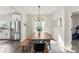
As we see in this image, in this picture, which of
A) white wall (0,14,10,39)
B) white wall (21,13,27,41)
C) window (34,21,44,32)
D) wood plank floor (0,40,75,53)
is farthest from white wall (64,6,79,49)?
white wall (0,14,10,39)

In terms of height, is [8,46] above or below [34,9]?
below

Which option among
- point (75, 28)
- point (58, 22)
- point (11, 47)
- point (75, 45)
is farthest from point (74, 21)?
point (11, 47)

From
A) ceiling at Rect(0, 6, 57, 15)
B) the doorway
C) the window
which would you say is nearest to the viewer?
ceiling at Rect(0, 6, 57, 15)

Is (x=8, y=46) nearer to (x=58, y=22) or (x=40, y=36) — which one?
(x=40, y=36)

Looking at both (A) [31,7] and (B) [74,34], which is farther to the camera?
(B) [74,34]

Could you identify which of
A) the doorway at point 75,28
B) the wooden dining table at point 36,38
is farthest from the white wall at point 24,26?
the doorway at point 75,28

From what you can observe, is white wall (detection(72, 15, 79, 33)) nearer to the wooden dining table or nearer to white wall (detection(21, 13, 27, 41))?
the wooden dining table

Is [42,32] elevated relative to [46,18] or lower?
lower

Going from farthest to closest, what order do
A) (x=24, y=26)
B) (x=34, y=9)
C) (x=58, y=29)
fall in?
(x=24, y=26), (x=58, y=29), (x=34, y=9)
